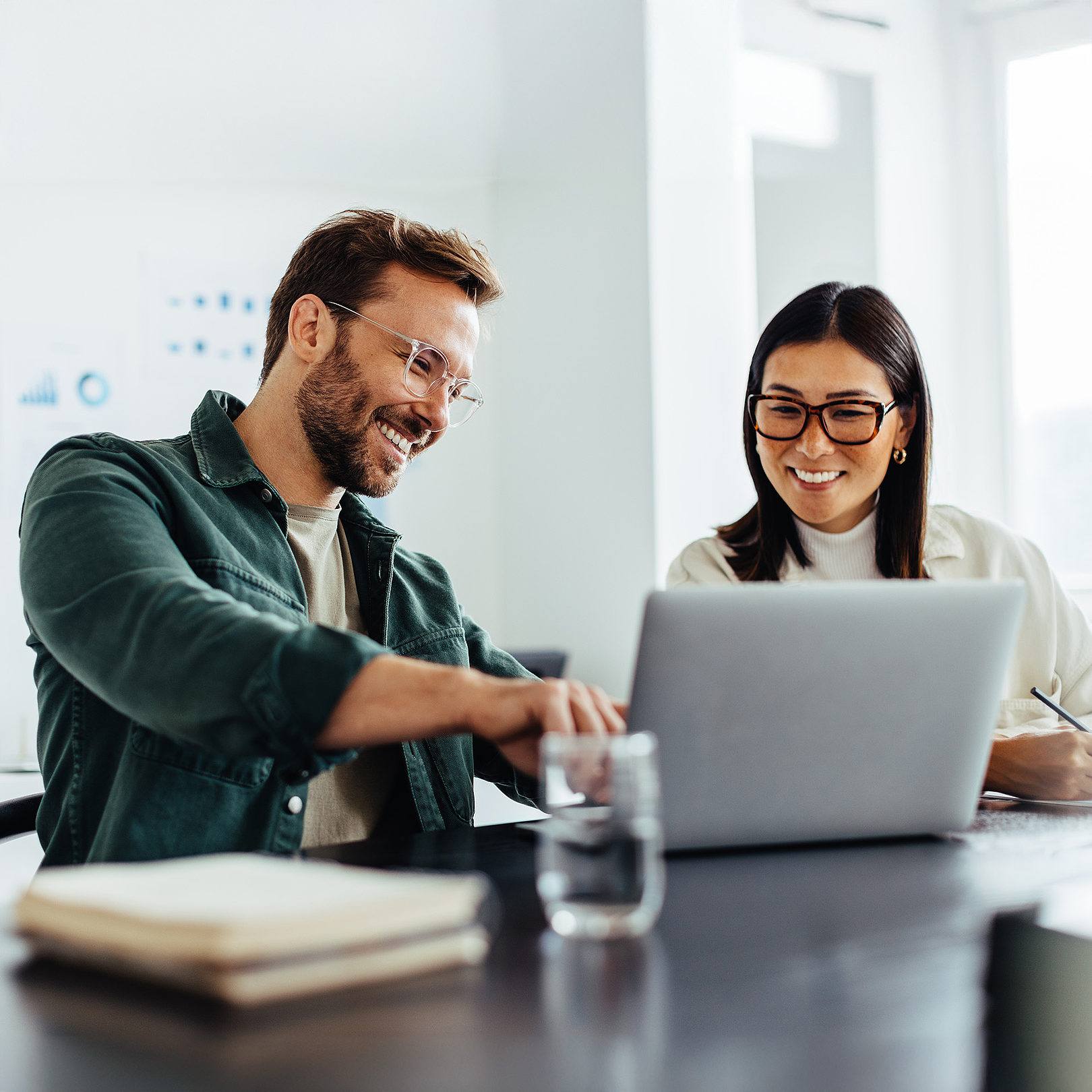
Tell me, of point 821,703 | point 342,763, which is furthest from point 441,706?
point 342,763

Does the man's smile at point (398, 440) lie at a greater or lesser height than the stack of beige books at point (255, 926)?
greater

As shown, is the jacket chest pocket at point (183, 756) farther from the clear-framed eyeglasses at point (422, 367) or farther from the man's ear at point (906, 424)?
the man's ear at point (906, 424)

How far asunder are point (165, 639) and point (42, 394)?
6.60ft

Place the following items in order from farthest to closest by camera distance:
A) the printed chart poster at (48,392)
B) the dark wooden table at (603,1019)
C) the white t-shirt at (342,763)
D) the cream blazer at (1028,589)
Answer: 1. the printed chart poster at (48,392)
2. the cream blazer at (1028,589)
3. the white t-shirt at (342,763)
4. the dark wooden table at (603,1019)

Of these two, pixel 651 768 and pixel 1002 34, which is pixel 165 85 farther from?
pixel 651 768

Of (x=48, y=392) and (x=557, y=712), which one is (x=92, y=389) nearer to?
(x=48, y=392)

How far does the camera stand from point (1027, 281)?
3.45m

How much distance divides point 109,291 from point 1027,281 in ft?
8.27

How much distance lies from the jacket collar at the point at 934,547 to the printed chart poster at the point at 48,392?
1.64 metres

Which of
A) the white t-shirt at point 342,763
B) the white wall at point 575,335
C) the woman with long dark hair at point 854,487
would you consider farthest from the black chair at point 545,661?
the white t-shirt at point 342,763

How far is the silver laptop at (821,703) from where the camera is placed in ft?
2.99

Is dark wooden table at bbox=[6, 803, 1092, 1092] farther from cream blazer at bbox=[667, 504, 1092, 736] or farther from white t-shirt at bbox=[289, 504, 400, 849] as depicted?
cream blazer at bbox=[667, 504, 1092, 736]

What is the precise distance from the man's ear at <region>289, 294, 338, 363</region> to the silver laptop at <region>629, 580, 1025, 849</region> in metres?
0.85

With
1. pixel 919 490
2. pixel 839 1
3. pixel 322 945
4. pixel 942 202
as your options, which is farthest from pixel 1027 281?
pixel 322 945
